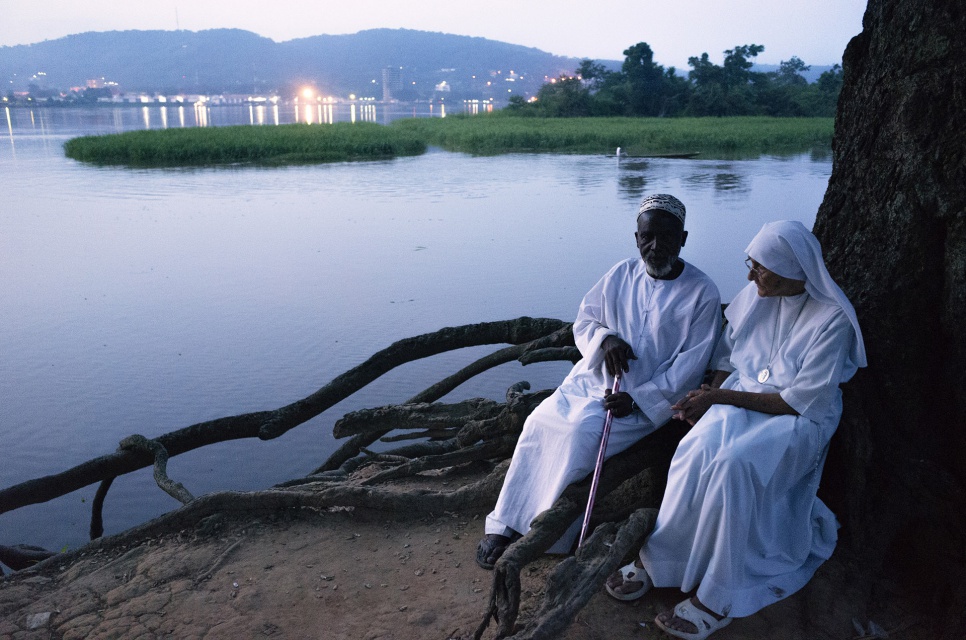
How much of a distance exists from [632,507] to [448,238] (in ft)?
32.6

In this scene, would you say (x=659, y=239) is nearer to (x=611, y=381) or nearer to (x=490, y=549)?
(x=611, y=381)

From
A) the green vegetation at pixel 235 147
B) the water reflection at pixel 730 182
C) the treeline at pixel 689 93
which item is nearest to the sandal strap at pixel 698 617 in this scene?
the water reflection at pixel 730 182

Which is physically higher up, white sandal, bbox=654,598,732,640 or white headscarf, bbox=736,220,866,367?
white headscarf, bbox=736,220,866,367

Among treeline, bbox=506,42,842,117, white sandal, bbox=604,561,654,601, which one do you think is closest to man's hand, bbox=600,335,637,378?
white sandal, bbox=604,561,654,601

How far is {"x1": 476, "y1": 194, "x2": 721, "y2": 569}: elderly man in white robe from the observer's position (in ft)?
9.64

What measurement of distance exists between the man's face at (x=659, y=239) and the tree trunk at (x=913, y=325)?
2.32 feet

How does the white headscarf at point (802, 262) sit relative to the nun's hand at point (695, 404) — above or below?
above

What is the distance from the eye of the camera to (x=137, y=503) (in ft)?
18.5

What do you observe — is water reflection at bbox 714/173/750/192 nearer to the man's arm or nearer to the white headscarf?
the man's arm

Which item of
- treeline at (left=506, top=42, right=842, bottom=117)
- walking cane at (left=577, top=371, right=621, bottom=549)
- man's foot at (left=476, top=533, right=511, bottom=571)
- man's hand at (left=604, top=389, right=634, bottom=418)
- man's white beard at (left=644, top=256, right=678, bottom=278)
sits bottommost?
man's foot at (left=476, top=533, right=511, bottom=571)

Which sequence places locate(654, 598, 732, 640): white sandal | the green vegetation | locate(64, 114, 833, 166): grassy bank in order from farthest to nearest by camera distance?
locate(64, 114, 833, 166): grassy bank, the green vegetation, locate(654, 598, 732, 640): white sandal

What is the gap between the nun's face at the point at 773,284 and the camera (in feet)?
8.96

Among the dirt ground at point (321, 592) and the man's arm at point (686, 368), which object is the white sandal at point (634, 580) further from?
the man's arm at point (686, 368)

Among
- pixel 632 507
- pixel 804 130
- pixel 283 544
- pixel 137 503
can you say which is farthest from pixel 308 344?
pixel 804 130
